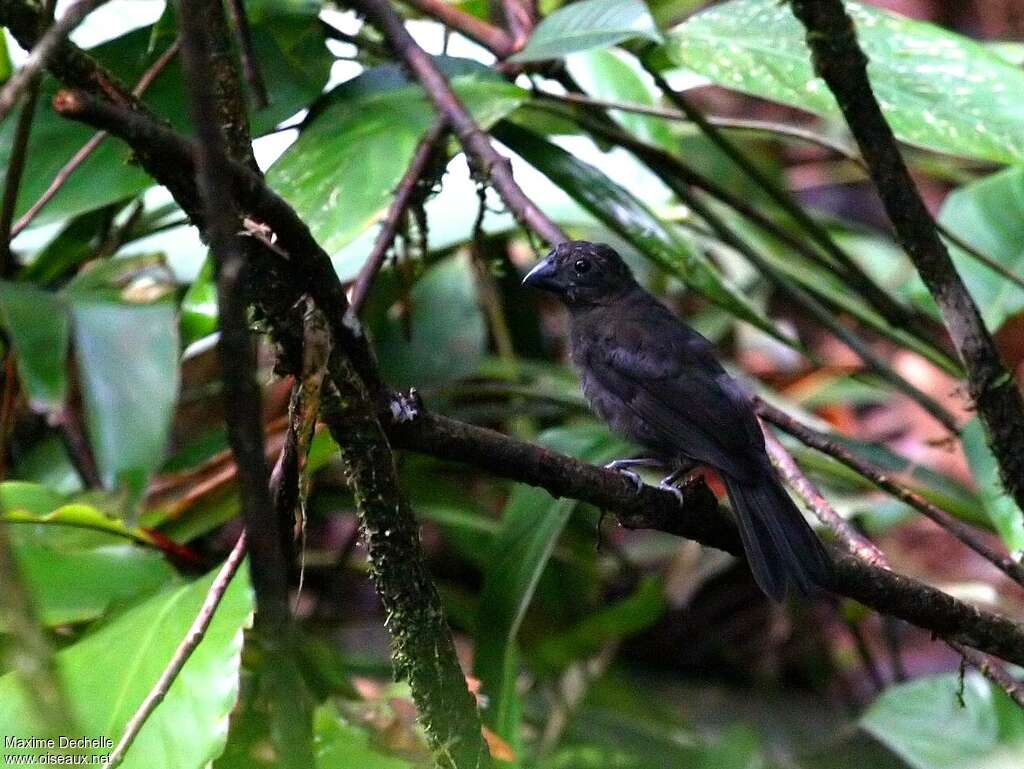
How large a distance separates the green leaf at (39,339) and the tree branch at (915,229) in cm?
130

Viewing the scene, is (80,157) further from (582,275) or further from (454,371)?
(454,371)

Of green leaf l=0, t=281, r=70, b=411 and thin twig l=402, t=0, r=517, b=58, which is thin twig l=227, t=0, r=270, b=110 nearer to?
thin twig l=402, t=0, r=517, b=58

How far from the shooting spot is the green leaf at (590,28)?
2676mm

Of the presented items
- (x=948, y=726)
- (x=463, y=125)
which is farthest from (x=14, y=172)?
(x=948, y=726)

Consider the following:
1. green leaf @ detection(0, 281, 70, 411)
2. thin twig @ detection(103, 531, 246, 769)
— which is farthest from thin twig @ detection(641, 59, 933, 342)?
thin twig @ detection(103, 531, 246, 769)

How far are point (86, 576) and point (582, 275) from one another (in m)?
1.44

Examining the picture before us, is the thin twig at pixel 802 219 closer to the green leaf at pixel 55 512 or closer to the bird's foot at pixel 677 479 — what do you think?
the bird's foot at pixel 677 479

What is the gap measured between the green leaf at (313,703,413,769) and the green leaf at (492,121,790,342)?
124 cm

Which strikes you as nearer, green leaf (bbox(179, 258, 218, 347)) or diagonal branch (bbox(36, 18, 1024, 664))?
diagonal branch (bbox(36, 18, 1024, 664))

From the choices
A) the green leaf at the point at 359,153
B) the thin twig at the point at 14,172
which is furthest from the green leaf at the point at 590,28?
the thin twig at the point at 14,172

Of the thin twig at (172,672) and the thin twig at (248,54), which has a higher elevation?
the thin twig at (248,54)

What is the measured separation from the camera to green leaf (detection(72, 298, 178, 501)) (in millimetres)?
1967

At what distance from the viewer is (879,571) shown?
1.92m

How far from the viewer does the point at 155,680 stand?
2.03 m
